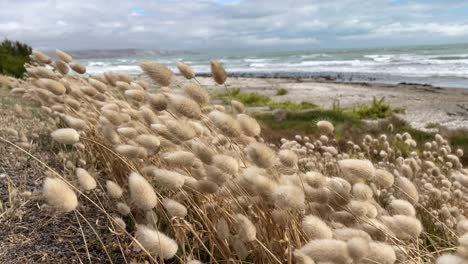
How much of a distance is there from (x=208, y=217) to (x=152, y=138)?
533 millimetres

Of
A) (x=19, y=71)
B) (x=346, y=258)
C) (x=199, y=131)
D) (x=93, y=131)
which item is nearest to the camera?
(x=346, y=258)

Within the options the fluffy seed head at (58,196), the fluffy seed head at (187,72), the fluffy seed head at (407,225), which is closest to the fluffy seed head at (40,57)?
the fluffy seed head at (187,72)

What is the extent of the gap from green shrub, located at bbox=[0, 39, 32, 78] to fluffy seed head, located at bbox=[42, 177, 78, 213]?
15.4 m

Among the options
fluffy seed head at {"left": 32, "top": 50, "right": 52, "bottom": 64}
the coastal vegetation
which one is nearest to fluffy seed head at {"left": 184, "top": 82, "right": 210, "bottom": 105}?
the coastal vegetation

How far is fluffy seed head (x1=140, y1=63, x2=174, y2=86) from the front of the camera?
2045 millimetres

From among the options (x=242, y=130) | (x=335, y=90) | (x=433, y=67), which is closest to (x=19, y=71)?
(x=335, y=90)

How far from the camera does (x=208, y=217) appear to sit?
7.84ft

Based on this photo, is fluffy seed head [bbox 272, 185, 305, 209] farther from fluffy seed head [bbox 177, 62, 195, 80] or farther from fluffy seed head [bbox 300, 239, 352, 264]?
fluffy seed head [bbox 177, 62, 195, 80]

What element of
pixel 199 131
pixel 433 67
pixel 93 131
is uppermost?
pixel 199 131

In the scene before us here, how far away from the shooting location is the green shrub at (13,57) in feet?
55.9

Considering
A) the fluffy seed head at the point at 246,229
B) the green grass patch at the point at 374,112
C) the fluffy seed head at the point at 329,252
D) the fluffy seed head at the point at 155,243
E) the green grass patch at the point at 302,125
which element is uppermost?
the fluffy seed head at the point at 329,252

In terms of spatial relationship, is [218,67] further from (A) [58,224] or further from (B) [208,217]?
(A) [58,224]

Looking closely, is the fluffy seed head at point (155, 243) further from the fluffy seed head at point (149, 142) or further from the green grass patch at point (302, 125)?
the green grass patch at point (302, 125)

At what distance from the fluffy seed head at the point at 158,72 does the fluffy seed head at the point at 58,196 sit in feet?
2.17
